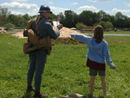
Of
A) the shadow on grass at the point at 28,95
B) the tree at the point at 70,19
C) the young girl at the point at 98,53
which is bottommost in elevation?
the shadow on grass at the point at 28,95

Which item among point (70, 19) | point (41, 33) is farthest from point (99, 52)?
point (70, 19)

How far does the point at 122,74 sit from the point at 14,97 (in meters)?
4.08

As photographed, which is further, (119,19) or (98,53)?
(119,19)

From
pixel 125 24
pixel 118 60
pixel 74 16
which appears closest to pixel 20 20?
pixel 74 16

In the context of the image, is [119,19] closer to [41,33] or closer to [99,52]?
[99,52]

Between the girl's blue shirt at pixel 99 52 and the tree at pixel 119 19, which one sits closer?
the girl's blue shirt at pixel 99 52

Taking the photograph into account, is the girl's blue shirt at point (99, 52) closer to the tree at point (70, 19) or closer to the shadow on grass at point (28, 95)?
the shadow on grass at point (28, 95)

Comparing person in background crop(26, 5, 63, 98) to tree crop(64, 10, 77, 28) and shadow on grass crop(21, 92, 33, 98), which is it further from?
tree crop(64, 10, 77, 28)

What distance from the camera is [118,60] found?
899cm

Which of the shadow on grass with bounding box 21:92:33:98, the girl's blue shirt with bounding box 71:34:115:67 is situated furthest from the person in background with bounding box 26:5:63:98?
the girl's blue shirt with bounding box 71:34:115:67

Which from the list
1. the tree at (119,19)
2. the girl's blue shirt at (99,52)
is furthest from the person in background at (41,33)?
the tree at (119,19)

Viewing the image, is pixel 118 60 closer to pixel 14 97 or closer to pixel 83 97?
pixel 83 97

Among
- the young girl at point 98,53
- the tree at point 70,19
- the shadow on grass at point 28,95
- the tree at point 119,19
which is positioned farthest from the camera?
the tree at point 119,19

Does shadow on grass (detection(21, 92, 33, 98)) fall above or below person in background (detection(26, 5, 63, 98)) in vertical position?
below
